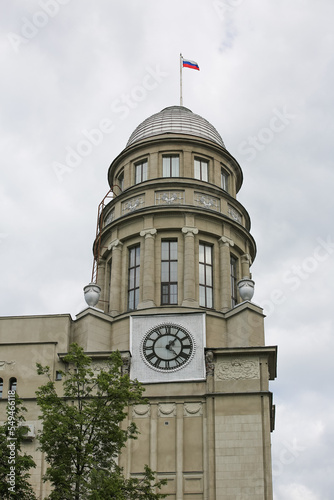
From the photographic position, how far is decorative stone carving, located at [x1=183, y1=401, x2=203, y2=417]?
126 feet

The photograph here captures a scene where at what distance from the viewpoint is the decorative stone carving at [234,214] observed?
4853 centimetres

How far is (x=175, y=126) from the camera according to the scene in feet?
169

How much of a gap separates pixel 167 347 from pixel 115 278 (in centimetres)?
657

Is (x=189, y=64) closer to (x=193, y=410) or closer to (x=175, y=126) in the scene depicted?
(x=175, y=126)

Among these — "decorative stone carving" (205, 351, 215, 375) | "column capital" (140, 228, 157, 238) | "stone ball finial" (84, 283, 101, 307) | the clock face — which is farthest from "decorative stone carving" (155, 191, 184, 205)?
"decorative stone carving" (205, 351, 215, 375)

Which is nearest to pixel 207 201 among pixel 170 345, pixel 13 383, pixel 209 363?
pixel 170 345

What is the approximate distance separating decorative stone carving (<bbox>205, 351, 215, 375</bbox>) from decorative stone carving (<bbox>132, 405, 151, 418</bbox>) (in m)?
3.54

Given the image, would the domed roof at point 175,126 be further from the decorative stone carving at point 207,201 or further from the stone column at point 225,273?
the stone column at point 225,273

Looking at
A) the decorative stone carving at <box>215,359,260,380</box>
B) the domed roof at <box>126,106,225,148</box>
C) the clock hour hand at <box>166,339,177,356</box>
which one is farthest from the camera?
the domed roof at <box>126,106,225,148</box>

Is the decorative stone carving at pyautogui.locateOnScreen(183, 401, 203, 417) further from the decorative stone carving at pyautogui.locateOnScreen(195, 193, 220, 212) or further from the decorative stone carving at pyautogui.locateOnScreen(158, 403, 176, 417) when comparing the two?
the decorative stone carving at pyautogui.locateOnScreen(195, 193, 220, 212)

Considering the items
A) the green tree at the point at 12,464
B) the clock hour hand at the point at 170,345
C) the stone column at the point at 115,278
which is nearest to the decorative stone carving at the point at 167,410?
the clock hour hand at the point at 170,345

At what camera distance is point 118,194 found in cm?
5094

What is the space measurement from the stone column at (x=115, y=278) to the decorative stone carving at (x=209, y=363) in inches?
286

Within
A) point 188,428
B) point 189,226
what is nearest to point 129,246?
point 189,226
